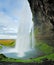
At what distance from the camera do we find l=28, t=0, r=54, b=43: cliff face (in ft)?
15.9

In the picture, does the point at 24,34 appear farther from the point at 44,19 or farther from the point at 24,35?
the point at 44,19

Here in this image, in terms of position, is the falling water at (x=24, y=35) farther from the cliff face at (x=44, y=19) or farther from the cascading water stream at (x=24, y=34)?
the cliff face at (x=44, y=19)

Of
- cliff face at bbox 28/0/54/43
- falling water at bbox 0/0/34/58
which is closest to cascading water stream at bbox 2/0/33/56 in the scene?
falling water at bbox 0/0/34/58

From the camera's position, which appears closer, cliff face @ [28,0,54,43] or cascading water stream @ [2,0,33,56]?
cascading water stream @ [2,0,33,56]

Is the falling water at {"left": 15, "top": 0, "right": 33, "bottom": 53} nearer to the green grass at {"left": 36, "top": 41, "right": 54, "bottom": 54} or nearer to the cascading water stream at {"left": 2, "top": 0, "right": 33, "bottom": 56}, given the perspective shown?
the cascading water stream at {"left": 2, "top": 0, "right": 33, "bottom": 56}

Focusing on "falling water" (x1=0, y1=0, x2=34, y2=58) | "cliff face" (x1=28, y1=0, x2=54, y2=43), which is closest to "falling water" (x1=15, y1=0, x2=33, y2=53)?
"falling water" (x1=0, y1=0, x2=34, y2=58)

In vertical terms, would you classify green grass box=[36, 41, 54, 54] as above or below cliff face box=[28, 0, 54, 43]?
below

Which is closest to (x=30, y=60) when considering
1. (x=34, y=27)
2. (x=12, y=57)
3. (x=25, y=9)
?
(x=12, y=57)

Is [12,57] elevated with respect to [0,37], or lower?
lower

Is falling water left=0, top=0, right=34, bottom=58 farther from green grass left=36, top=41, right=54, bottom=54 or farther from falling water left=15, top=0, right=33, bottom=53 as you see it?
green grass left=36, top=41, right=54, bottom=54

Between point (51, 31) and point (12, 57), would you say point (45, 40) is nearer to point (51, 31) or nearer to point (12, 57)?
point (51, 31)

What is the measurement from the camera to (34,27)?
4.88 metres

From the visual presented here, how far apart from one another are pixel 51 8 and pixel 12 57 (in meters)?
1.48

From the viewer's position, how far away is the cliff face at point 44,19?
4859 millimetres
